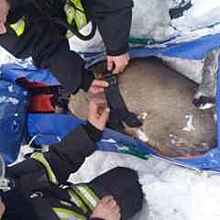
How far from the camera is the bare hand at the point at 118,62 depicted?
2.10 m

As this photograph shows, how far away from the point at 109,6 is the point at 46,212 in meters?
0.60

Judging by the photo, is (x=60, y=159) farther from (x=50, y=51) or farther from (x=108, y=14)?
(x=108, y=14)

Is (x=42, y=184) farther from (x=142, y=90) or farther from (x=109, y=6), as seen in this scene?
(x=109, y=6)

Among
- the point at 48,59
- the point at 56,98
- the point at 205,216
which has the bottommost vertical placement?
the point at 205,216

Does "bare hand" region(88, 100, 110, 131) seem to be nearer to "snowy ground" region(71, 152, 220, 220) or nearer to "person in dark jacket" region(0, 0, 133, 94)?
"person in dark jacket" region(0, 0, 133, 94)

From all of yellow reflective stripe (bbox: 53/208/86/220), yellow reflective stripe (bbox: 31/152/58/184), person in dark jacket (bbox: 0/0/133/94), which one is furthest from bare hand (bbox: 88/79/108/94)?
yellow reflective stripe (bbox: 53/208/86/220)

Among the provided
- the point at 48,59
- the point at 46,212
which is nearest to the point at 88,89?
the point at 48,59

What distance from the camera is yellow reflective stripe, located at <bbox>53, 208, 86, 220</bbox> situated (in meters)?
1.99

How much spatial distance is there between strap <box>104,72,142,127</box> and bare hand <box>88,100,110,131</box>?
0.08 ft

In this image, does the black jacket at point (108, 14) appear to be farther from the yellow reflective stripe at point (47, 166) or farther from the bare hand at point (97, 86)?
the yellow reflective stripe at point (47, 166)

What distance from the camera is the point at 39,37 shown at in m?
2.14

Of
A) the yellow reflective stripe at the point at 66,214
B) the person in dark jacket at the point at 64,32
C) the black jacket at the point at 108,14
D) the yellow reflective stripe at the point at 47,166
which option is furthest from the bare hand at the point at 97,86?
the yellow reflective stripe at the point at 66,214

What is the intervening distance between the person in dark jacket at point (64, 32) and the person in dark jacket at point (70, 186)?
0.13 metres

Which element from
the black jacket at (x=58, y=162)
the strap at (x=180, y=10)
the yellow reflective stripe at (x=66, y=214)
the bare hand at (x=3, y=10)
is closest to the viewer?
the bare hand at (x=3, y=10)
